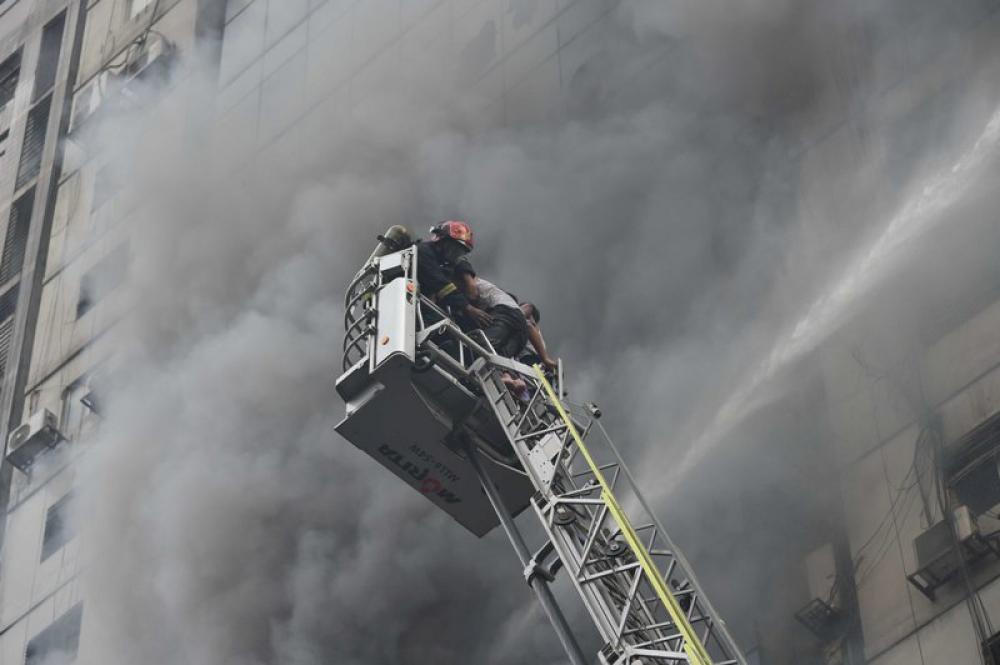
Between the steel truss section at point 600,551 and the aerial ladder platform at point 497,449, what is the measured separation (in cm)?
1

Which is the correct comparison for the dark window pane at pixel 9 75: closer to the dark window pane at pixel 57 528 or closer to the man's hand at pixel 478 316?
the dark window pane at pixel 57 528

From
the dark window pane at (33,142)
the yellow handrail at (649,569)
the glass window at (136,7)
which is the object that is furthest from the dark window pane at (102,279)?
the yellow handrail at (649,569)

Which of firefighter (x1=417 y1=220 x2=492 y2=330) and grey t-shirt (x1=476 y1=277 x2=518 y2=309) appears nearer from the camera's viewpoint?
firefighter (x1=417 y1=220 x2=492 y2=330)

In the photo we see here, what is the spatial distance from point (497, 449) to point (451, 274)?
4.60 ft

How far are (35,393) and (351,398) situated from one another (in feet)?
47.5

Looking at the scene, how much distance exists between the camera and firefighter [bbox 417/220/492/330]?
12.1m

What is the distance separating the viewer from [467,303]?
479 inches

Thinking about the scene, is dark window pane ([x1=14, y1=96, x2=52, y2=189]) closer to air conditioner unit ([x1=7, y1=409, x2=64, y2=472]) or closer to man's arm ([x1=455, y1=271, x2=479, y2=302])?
air conditioner unit ([x1=7, y1=409, x2=64, y2=472])

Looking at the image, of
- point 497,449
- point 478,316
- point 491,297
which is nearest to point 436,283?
point 478,316

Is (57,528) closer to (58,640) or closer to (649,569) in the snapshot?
(58,640)

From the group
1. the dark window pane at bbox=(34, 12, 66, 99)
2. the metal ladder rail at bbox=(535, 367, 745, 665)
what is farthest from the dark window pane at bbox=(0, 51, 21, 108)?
the metal ladder rail at bbox=(535, 367, 745, 665)

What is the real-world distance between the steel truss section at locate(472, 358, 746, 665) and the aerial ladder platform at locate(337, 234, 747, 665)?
10 millimetres

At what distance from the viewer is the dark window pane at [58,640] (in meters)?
21.1

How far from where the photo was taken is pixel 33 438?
23.0m
